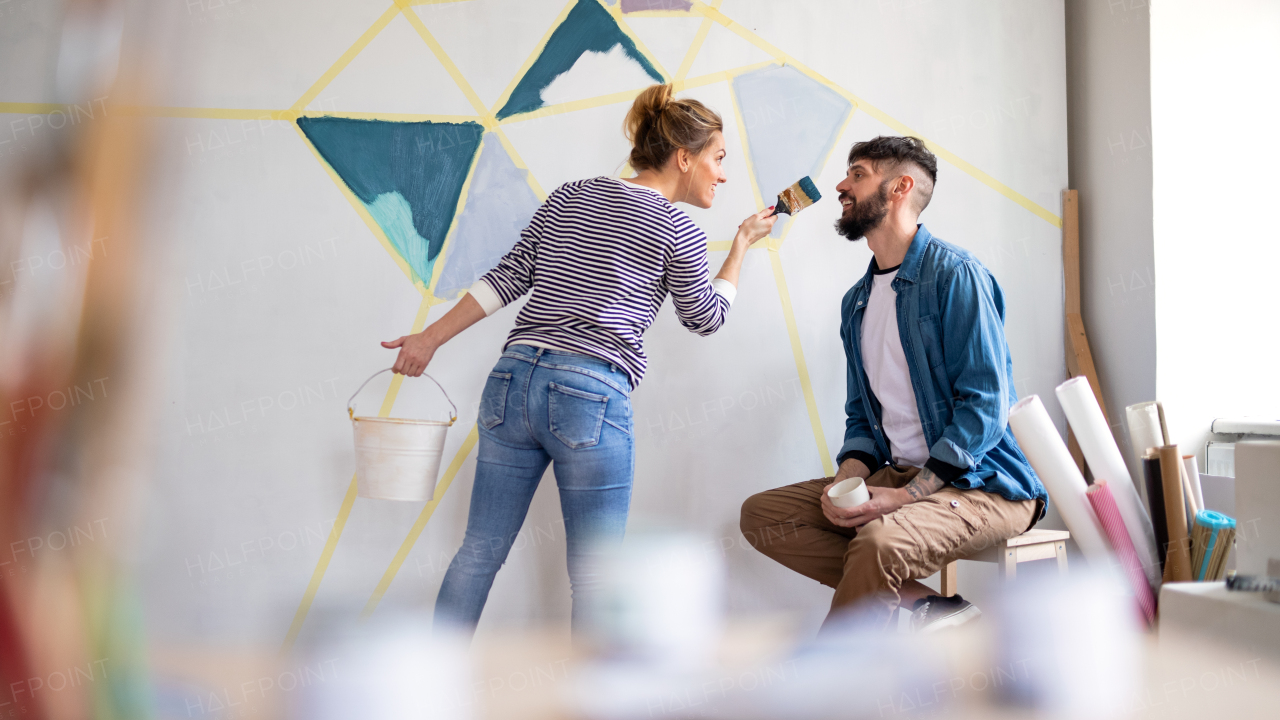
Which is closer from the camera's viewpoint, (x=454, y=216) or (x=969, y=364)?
(x=969, y=364)

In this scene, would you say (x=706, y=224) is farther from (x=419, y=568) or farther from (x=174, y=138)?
(x=174, y=138)

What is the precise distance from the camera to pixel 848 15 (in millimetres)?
2250

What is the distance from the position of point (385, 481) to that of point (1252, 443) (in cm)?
151

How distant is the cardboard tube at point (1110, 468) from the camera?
1.70 meters

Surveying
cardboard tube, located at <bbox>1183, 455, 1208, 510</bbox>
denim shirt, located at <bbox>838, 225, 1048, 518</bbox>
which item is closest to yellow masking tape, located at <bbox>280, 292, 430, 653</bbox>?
denim shirt, located at <bbox>838, 225, 1048, 518</bbox>

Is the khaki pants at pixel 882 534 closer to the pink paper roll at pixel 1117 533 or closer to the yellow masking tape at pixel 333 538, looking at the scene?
the pink paper roll at pixel 1117 533

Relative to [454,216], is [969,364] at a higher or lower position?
lower

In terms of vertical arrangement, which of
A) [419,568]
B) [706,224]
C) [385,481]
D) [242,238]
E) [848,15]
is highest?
[848,15]

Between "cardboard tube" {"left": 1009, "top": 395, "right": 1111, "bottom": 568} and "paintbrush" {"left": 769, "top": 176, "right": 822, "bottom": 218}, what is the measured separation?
68 cm

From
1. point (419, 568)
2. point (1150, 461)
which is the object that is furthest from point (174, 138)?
point (1150, 461)

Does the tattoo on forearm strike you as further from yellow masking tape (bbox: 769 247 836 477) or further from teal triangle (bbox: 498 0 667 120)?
teal triangle (bbox: 498 0 667 120)

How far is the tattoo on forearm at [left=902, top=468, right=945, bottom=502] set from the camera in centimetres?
158

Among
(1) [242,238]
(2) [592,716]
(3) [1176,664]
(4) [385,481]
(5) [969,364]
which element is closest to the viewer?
(3) [1176,664]

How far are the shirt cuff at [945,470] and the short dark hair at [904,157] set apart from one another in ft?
2.06
